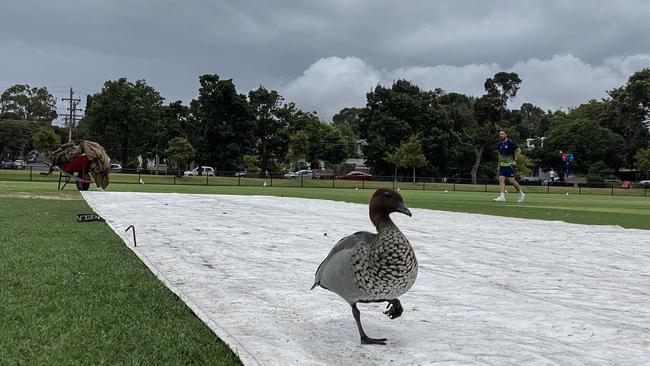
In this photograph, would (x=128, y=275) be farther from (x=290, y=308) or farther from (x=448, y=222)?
(x=448, y=222)

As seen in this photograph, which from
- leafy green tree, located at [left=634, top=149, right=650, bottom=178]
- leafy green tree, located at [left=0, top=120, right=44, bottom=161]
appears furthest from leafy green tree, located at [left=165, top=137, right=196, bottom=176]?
leafy green tree, located at [left=634, top=149, right=650, bottom=178]

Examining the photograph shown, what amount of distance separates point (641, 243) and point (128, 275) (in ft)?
23.5

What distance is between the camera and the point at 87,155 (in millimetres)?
11742

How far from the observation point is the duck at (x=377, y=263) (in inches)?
119

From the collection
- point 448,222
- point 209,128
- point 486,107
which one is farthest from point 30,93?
point 448,222

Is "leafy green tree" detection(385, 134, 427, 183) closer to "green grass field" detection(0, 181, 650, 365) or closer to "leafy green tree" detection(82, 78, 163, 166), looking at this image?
"leafy green tree" detection(82, 78, 163, 166)

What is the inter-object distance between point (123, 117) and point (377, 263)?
67.8m

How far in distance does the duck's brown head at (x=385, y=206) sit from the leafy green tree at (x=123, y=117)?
63805 mm

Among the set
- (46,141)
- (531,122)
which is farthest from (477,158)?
(531,122)

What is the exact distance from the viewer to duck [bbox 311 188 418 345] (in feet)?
9.93

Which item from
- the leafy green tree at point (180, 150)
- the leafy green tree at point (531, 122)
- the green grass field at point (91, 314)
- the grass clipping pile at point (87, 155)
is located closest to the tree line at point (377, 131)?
the leafy green tree at point (180, 150)

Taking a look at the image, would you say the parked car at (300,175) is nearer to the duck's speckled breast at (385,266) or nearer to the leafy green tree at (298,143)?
the leafy green tree at (298,143)

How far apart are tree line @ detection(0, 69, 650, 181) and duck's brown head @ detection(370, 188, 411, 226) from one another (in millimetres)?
54488

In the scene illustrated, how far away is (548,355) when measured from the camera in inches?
121
